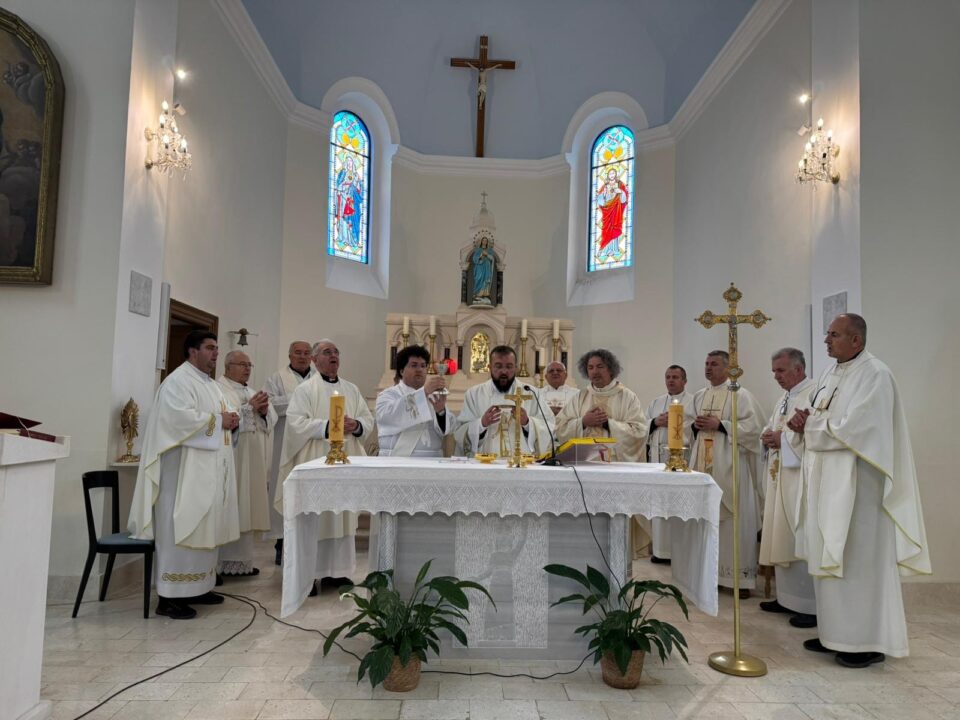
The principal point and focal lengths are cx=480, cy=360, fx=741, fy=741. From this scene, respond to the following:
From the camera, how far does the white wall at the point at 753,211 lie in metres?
7.62

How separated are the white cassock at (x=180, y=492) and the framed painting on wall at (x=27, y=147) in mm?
1586

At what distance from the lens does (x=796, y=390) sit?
5.69 meters

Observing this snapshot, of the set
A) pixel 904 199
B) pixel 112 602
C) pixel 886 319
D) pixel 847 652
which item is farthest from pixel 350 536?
pixel 904 199

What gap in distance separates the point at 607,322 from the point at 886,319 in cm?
595

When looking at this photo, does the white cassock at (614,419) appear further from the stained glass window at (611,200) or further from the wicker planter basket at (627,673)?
the stained glass window at (611,200)

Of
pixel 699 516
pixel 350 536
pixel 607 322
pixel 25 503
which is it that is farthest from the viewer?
pixel 607 322

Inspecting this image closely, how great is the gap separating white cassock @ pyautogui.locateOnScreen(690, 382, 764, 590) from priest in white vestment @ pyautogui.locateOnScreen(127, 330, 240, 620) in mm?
4001

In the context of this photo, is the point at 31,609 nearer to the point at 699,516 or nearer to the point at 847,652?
the point at 699,516

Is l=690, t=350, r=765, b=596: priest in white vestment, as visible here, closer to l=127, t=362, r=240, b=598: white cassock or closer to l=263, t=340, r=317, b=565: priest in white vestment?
→ l=263, t=340, r=317, b=565: priest in white vestment

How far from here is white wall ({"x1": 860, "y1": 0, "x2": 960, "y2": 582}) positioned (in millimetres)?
6105

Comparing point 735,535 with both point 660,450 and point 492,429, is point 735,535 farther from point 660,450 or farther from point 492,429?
point 660,450

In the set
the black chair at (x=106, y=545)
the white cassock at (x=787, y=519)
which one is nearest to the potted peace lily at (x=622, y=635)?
the white cassock at (x=787, y=519)

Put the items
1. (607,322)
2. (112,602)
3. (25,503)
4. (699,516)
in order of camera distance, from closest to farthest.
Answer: (25,503), (699,516), (112,602), (607,322)

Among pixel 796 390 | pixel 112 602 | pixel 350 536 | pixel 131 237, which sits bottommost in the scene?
pixel 112 602
